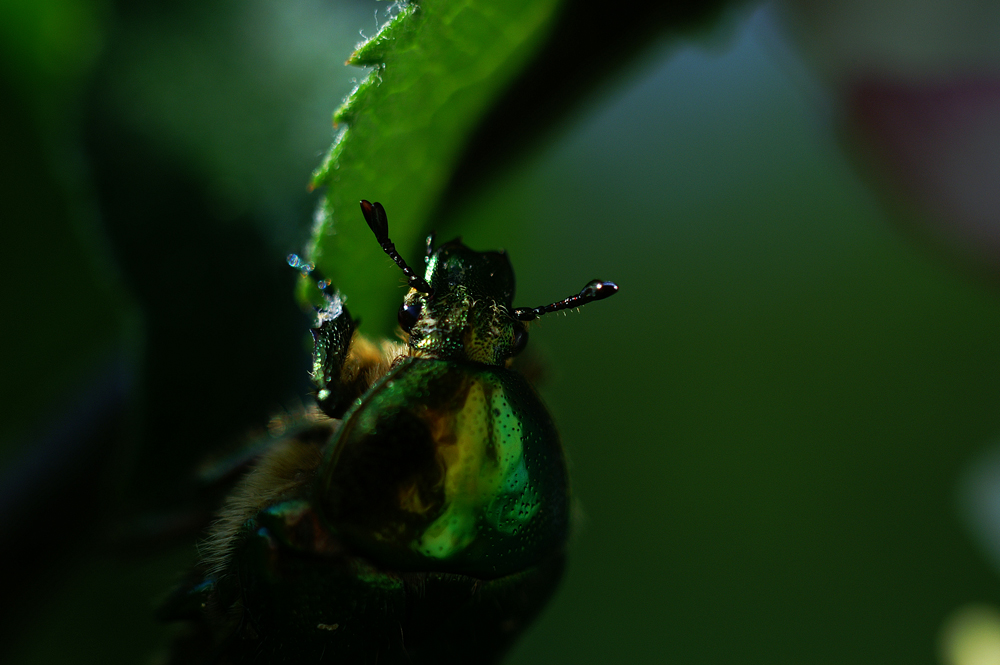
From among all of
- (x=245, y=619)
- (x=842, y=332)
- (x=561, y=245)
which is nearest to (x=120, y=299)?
(x=245, y=619)

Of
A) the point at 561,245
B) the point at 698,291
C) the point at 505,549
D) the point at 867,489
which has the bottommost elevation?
the point at 505,549

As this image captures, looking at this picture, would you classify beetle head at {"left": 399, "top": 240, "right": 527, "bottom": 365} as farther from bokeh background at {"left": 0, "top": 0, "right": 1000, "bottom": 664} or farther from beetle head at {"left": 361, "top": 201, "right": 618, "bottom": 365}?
bokeh background at {"left": 0, "top": 0, "right": 1000, "bottom": 664}

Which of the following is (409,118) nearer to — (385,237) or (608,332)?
(385,237)

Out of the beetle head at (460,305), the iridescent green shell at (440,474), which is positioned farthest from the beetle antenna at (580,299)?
the iridescent green shell at (440,474)

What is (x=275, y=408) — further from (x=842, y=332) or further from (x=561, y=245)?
(x=842, y=332)

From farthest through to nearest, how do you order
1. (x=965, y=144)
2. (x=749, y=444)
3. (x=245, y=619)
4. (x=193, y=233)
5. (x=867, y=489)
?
(x=749, y=444) < (x=867, y=489) < (x=965, y=144) < (x=193, y=233) < (x=245, y=619)

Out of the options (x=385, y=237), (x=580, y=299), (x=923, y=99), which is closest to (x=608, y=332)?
(x=923, y=99)
